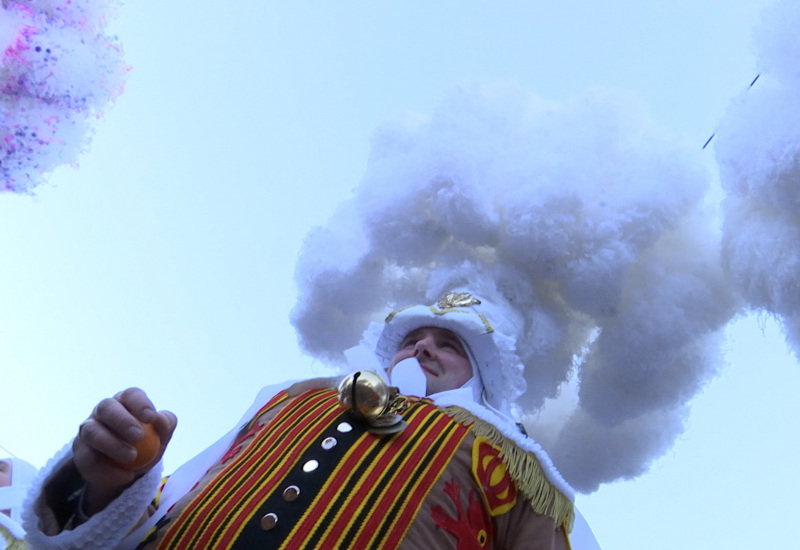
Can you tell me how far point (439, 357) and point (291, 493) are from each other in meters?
0.71

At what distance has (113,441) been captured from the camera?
1.13 metres

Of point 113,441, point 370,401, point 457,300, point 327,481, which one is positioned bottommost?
point 113,441

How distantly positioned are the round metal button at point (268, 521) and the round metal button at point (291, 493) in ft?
0.13

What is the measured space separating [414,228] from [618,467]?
929mm

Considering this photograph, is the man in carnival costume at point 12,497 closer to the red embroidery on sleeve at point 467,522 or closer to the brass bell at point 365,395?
the brass bell at point 365,395

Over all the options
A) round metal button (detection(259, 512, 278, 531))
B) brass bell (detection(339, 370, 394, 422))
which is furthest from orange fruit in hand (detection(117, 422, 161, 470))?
brass bell (detection(339, 370, 394, 422))

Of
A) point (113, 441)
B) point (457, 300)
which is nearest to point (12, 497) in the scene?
point (113, 441)

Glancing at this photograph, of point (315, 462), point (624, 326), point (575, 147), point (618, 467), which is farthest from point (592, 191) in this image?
point (315, 462)

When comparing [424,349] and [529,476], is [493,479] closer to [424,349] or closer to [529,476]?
[529,476]

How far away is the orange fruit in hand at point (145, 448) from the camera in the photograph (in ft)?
3.75

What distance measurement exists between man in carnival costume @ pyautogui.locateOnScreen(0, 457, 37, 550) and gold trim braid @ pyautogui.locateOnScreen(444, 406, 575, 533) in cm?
96

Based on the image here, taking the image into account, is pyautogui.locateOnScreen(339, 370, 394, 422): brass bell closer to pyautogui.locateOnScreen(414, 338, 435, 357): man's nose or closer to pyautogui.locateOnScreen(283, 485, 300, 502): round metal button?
pyautogui.locateOnScreen(283, 485, 300, 502): round metal button

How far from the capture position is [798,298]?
1.74 m

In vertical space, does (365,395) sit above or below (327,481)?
above
